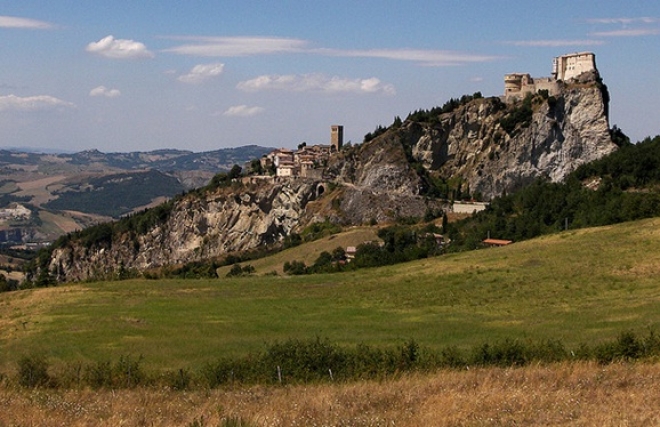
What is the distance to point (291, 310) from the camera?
153 ft

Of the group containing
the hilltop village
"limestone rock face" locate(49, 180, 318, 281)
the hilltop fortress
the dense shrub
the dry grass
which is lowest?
"limestone rock face" locate(49, 180, 318, 281)

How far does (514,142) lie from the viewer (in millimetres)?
130625

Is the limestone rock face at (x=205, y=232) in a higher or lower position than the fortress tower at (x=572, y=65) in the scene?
lower

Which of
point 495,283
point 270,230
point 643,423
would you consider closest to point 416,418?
point 643,423

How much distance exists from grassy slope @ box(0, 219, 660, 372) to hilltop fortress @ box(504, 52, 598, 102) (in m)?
71.3

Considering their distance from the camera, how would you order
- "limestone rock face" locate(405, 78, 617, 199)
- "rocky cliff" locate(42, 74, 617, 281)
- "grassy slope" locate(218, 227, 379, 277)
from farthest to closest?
"rocky cliff" locate(42, 74, 617, 281) < "limestone rock face" locate(405, 78, 617, 199) < "grassy slope" locate(218, 227, 379, 277)

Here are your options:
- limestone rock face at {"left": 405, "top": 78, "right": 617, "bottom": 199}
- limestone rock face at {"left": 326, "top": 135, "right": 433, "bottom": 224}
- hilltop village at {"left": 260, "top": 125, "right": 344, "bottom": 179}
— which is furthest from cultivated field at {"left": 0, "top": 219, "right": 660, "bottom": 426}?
hilltop village at {"left": 260, "top": 125, "right": 344, "bottom": 179}

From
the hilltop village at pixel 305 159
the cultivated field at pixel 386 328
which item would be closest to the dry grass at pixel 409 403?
the cultivated field at pixel 386 328

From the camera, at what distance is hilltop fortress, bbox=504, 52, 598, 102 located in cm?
12762

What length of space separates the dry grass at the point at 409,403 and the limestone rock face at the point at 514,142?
113 meters

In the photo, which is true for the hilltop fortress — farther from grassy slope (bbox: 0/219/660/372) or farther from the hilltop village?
grassy slope (bbox: 0/219/660/372)

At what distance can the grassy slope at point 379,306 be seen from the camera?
3566cm

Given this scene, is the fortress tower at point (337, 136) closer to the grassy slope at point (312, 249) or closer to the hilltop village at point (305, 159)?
the hilltop village at point (305, 159)

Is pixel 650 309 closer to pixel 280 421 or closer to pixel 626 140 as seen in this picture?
pixel 280 421
